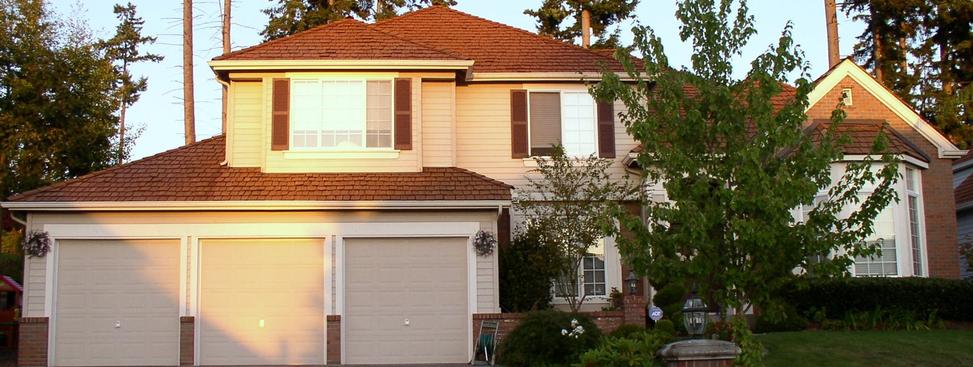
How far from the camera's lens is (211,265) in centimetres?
1867

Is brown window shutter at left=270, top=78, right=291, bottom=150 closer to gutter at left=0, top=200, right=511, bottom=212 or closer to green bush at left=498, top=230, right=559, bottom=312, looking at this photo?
gutter at left=0, top=200, right=511, bottom=212

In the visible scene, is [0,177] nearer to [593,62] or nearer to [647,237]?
[593,62]

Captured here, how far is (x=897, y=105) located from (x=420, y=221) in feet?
35.5

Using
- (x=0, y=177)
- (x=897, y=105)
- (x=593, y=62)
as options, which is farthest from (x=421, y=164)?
(x=0, y=177)

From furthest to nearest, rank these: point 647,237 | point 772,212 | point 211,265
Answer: point 211,265, point 647,237, point 772,212

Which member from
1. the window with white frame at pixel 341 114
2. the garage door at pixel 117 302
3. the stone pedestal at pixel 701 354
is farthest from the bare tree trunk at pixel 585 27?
the stone pedestal at pixel 701 354

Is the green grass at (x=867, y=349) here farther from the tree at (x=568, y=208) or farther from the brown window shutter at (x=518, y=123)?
the brown window shutter at (x=518, y=123)

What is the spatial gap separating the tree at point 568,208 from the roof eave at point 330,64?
114 inches

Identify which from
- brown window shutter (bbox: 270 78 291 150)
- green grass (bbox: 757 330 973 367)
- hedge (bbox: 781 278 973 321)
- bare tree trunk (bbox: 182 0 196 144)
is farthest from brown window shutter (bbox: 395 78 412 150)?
bare tree trunk (bbox: 182 0 196 144)

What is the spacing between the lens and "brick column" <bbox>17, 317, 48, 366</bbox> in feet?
58.7

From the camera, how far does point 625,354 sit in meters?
14.3

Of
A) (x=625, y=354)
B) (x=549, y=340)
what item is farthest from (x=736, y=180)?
(x=549, y=340)

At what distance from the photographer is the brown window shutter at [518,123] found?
71.7ft

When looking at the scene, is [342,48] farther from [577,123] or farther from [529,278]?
[529,278]
